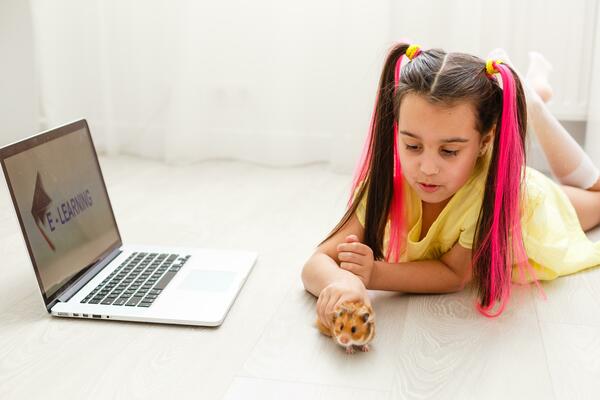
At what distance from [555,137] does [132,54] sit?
1201 millimetres

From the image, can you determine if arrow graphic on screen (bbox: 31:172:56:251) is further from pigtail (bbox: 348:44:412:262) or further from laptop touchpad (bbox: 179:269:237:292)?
pigtail (bbox: 348:44:412:262)

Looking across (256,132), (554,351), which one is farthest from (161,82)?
(554,351)

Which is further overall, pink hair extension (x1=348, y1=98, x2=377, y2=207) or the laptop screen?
pink hair extension (x1=348, y1=98, x2=377, y2=207)

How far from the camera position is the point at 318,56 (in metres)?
2.01

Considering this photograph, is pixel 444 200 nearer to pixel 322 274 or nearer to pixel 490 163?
pixel 490 163

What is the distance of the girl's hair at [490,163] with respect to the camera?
1.04 metres

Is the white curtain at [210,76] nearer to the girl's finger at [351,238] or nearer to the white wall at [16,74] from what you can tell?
the white wall at [16,74]

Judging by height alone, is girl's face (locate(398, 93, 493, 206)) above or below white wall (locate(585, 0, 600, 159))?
above

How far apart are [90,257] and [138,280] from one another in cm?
9

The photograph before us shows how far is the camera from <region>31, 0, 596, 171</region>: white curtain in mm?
1877

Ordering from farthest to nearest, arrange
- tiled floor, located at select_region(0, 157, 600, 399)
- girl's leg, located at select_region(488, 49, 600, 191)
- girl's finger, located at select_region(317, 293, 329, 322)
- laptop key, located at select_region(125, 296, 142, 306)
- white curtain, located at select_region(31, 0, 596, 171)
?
white curtain, located at select_region(31, 0, 596, 171) → girl's leg, located at select_region(488, 49, 600, 191) → laptop key, located at select_region(125, 296, 142, 306) → girl's finger, located at select_region(317, 293, 329, 322) → tiled floor, located at select_region(0, 157, 600, 399)

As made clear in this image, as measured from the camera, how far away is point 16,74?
2.20m

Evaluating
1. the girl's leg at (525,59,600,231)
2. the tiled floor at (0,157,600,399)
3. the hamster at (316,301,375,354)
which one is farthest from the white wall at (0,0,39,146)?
the hamster at (316,301,375,354)

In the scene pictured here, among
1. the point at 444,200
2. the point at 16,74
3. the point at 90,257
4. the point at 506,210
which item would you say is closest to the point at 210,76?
the point at 16,74
